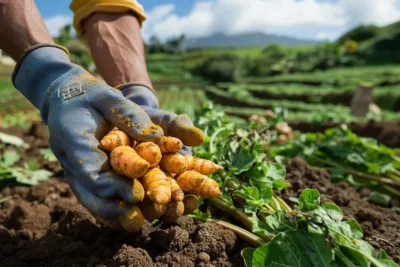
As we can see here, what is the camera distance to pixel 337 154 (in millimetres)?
3430

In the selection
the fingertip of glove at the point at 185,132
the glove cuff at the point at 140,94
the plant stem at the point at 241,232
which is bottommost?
the plant stem at the point at 241,232

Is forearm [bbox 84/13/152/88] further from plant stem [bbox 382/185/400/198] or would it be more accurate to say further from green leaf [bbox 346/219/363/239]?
plant stem [bbox 382/185/400/198]

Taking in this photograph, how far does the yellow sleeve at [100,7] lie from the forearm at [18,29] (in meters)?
0.51

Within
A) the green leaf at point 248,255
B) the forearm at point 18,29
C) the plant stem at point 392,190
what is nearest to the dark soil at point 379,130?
the plant stem at point 392,190

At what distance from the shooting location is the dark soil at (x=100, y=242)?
1787 millimetres

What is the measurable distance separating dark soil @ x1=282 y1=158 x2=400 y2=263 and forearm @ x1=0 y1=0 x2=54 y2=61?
165 centimetres

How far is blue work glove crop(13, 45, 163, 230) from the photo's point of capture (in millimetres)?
1710

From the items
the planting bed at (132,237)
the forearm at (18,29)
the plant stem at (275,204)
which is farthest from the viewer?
the forearm at (18,29)

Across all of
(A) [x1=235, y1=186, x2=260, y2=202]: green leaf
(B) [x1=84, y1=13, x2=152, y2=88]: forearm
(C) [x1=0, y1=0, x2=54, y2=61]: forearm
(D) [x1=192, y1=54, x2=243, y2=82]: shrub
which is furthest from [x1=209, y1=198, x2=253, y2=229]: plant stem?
(D) [x1=192, y1=54, x2=243, y2=82]: shrub

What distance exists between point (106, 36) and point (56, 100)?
872 mm

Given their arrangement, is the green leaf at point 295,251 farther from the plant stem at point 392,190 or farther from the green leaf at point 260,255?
the plant stem at point 392,190

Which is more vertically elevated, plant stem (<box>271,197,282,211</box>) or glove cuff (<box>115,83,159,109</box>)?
glove cuff (<box>115,83,159,109</box>)

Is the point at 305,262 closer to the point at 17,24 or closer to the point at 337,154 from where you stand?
the point at 17,24

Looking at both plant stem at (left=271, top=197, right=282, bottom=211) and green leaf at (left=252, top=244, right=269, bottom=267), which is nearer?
green leaf at (left=252, top=244, right=269, bottom=267)
